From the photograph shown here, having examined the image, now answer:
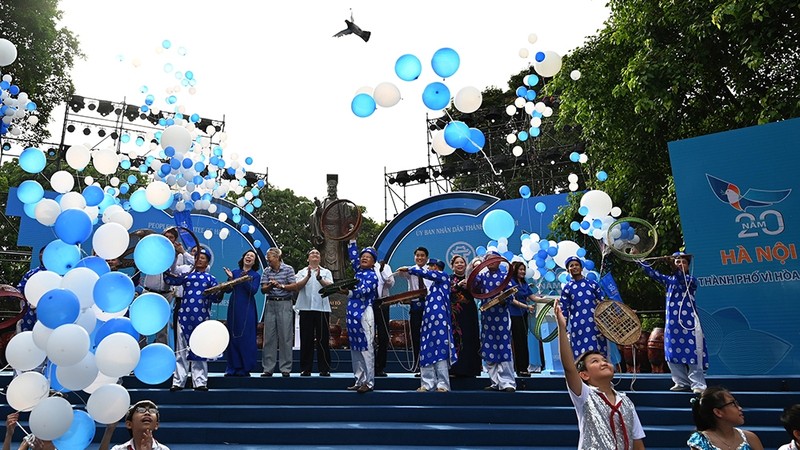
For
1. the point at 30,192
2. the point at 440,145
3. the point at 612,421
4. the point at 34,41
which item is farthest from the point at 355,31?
the point at 34,41

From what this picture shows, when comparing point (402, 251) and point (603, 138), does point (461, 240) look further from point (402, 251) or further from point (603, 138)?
point (603, 138)

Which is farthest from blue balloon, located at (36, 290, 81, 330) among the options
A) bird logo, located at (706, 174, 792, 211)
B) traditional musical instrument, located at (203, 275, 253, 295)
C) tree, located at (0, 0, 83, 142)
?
tree, located at (0, 0, 83, 142)

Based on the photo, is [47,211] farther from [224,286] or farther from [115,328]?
[224,286]

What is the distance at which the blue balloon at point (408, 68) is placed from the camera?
18.3 ft

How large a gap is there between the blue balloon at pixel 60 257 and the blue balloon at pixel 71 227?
99 mm

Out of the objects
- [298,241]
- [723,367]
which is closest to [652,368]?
[723,367]

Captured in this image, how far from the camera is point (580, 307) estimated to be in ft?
22.7

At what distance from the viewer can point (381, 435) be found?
5.61 m

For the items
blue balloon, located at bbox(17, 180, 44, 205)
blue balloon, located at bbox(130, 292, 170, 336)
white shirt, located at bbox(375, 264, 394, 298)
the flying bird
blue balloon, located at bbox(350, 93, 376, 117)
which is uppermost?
the flying bird

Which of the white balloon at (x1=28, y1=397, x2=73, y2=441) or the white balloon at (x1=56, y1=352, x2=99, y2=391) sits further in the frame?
the white balloon at (x1=56, y1=352, x2=99, y2=391)

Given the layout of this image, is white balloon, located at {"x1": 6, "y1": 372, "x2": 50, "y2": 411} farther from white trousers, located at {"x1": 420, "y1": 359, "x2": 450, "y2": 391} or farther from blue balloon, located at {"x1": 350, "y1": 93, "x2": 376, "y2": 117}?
white trousers, located at {"x1": 420, "y1": 359, "x2": 450, "y2": 391}

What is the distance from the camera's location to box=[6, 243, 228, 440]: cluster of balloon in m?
3.39

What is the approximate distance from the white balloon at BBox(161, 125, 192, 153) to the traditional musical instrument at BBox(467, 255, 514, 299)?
3558 millimetres

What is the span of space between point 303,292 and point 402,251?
6.74m
